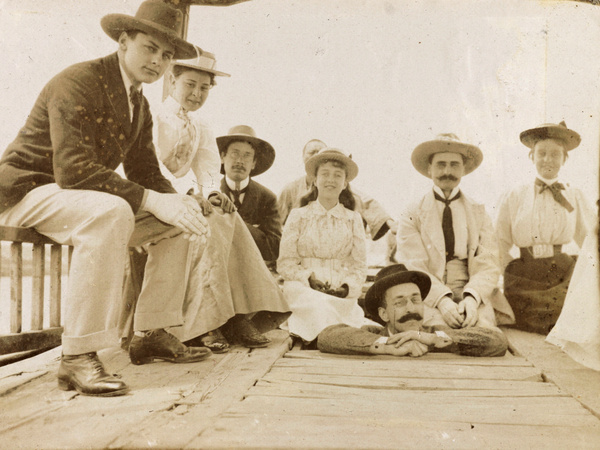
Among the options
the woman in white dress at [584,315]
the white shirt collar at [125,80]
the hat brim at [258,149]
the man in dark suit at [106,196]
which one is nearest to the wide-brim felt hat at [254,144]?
the hat brim at [258,149]

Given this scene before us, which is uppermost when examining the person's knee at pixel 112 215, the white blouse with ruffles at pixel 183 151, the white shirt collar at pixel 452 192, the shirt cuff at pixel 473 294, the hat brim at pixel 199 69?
the hat brim at pixel 199 69

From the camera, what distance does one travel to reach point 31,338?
8.25 feet

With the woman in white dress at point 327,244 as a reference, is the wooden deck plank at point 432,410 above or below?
below

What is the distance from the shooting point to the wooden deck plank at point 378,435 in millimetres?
1582

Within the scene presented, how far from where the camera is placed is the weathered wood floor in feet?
5.30

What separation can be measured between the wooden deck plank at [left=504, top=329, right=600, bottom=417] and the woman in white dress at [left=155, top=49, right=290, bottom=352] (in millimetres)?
1343

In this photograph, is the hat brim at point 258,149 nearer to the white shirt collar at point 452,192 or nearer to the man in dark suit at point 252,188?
the man in dark suit at point 252,188

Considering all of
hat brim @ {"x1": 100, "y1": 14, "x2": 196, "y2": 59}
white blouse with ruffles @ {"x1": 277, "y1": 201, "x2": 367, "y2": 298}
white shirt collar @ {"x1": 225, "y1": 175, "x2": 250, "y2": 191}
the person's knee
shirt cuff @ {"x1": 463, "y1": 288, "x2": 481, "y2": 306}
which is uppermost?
hat brim @ {"x1": 100, "y1": 14, "x2": 196, "y2": 59}

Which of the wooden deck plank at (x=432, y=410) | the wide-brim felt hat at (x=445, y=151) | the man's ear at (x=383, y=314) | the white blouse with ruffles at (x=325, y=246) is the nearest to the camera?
the wooden deck plank at (x=432, y=410)

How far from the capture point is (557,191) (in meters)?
3.48

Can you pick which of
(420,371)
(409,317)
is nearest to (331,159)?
(409,317)

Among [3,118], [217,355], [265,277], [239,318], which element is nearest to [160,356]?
[217,355]

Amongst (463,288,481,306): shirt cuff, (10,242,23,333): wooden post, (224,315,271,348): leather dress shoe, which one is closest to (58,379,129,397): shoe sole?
(10,242,23,333): wooden post

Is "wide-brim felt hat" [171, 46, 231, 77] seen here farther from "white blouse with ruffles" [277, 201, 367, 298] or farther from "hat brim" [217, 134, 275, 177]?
"white blouse with ruffles" [277, 201, 367, 298]
